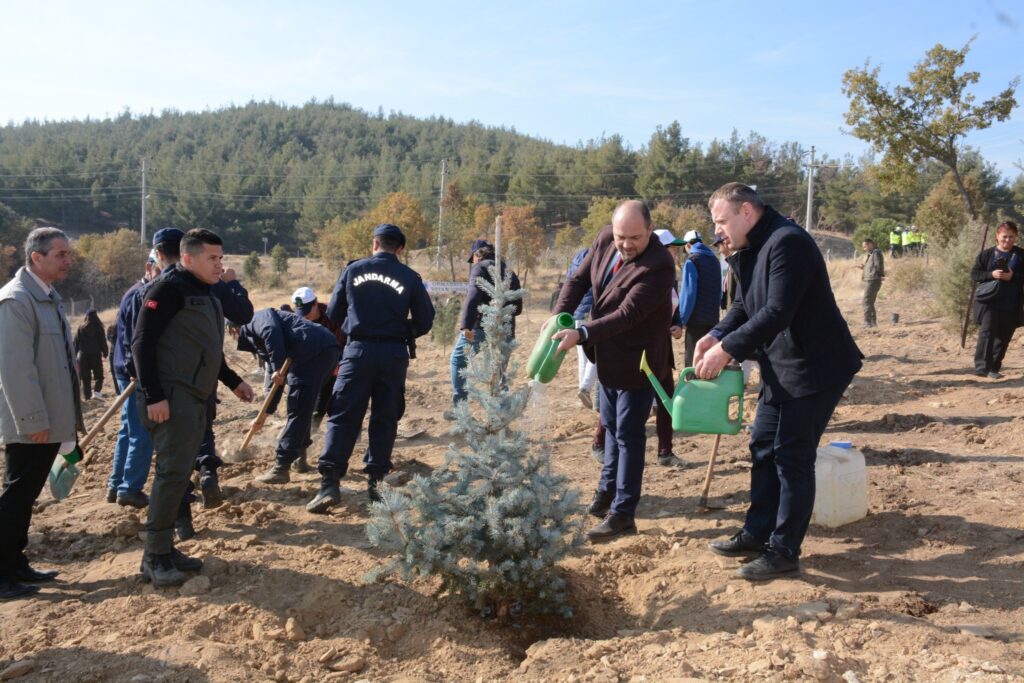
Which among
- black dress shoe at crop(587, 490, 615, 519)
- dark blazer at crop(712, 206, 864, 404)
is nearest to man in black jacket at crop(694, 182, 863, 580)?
dark blazer at crop(712, 206, 864, 404)

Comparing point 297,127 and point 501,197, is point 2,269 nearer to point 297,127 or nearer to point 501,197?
point 501,197

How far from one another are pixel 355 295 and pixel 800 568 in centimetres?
309

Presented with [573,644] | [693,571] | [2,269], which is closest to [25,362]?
[573,644]

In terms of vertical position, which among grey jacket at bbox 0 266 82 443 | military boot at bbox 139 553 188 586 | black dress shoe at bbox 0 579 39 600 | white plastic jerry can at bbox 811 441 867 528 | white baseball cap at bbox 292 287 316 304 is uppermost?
white baseball cap at bbox 292 287 316 304

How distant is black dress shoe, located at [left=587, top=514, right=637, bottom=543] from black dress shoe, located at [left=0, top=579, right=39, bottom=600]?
2947 millimetres

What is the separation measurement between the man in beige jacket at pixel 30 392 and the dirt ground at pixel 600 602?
34 cm

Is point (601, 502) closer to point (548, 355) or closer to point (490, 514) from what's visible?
point (548, 355)

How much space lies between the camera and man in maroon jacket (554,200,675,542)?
13.8 feet

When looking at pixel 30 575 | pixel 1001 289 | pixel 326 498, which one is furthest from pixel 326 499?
pixel 1001 289

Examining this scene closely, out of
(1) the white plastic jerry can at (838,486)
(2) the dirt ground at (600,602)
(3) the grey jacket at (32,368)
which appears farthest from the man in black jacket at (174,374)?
(1) the white plastic jerry can at (838,486)

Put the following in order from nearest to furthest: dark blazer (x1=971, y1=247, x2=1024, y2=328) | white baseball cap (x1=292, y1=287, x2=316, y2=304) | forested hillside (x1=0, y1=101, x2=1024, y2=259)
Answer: white baseball cap (x1=292, y1=287, x2=316, y2=304)
dark blazer (x1=971, y1=247, x2=1024, y2=328)
forested hillside (x1=0, y1=101, x2=1024, y2=259)

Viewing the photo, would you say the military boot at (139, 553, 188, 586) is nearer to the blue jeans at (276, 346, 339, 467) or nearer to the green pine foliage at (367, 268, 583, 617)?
the green pine foliage at (367, 268, 583, 617)

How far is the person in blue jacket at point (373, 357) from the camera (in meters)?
4.98

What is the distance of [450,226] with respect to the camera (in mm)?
34938
